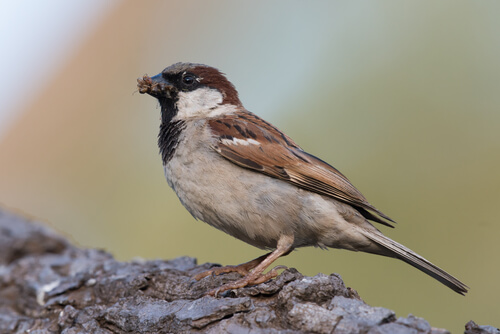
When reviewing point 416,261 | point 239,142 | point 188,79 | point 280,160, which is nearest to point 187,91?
point 188,79

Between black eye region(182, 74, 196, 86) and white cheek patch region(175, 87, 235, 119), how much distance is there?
0.07 m

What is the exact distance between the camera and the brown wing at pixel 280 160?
354 centimetres

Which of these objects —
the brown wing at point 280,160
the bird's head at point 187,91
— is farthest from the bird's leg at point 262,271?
the bird's head at point 187,91

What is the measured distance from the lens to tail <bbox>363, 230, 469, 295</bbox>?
10.8 ft

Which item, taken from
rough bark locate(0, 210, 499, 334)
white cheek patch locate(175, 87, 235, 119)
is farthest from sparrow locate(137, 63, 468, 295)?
rough bark locate(0, 210, 499, 334)

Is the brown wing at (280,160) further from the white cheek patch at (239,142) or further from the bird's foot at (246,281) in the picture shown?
the bird's foot at (246,281)

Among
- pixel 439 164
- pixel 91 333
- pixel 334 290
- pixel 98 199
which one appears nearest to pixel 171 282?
pixel 91 333

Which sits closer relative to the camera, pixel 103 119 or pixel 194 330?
pixel 194 330

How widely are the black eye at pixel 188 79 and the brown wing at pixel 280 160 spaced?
434 millimetres

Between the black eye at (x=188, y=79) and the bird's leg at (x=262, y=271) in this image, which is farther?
the black eye at (x=188, y=79)

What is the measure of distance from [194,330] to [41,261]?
199 cm

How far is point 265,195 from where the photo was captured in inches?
135

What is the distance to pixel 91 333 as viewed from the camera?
2938 mm

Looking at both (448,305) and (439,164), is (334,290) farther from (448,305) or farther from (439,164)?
(439,164)
